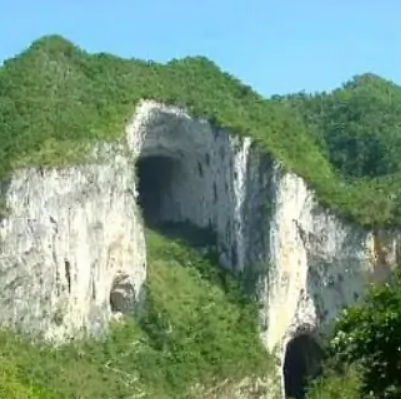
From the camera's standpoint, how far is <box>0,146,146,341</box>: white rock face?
2633 cm

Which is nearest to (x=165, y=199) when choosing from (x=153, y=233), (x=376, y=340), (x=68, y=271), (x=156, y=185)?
(x=156, y=185)

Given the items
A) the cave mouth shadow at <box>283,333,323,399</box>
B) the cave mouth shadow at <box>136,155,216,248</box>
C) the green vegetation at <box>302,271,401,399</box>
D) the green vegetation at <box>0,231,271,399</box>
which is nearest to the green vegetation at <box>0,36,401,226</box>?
the cave mouth shadow at <box>136,155,216,248</box>

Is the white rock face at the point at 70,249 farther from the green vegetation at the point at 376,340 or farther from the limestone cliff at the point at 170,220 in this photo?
the green vegetation at the point at 376,340

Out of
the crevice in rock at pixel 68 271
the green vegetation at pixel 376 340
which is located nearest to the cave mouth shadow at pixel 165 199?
the crevice in rock at pixel 68 271

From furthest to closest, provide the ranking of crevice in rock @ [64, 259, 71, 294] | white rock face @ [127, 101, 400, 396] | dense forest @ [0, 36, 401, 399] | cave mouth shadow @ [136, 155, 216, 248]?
cave mouth shadow @ [136, 155, 216, 248], white rock face @ [127, 101, 400, 396], crevice in rock @ [64, 259, 71, 294], dense forest @ [0, 36, 401, 399]

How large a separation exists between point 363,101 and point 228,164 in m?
13.4

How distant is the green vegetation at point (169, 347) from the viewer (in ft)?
83.7

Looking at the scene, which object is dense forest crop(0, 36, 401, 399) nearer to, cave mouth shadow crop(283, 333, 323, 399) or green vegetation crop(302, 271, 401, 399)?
cave mouth shadow crop(283, 333, 323, 399)

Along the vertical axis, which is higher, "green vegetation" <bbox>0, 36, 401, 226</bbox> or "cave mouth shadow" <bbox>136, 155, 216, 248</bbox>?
"green vegetation" <bbox>0, 36, 401, 226</bbox>

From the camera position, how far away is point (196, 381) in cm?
2848

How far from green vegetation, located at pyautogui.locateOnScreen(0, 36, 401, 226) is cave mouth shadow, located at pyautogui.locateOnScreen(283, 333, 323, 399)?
443 centimetres

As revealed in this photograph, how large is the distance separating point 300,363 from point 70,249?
10.5 meters

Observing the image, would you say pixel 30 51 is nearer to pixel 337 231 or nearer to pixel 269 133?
pixel 269 133

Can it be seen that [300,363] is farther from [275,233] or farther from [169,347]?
[169,347]
